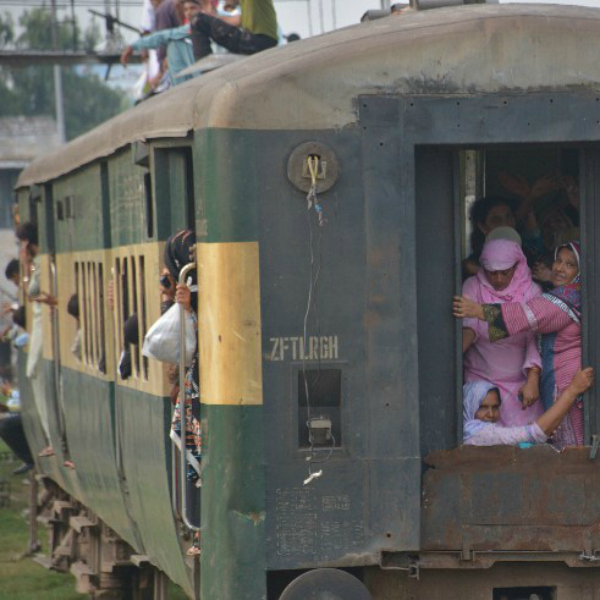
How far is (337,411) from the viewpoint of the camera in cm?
693

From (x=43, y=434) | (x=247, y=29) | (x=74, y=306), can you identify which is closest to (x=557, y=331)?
(x=74, y=306)

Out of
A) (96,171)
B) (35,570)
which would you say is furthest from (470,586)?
(35,570)

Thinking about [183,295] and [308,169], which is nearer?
[308,169]

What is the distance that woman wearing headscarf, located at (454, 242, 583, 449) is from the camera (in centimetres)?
715

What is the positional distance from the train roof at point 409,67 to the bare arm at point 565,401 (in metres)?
1.11

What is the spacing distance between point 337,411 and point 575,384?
0.93 m

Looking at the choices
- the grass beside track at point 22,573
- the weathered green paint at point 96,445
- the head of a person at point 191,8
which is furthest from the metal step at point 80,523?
the head of a person at point 191,8

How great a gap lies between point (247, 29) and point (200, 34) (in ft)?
1.41

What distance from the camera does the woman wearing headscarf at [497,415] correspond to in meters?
7.07

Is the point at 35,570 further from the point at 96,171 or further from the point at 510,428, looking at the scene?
the point at 510,428

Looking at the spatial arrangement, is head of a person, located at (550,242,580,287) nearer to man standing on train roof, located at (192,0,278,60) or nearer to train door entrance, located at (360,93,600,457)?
train door entrance, located at (360,93,600,457)

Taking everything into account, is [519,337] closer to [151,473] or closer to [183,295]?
[183,295]

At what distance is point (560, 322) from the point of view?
716 centimetres

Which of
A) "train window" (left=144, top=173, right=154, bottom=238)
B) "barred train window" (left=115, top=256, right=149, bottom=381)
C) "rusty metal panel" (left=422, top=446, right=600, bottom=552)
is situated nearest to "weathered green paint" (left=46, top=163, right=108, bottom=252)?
"barred train window" (left=115, top=256, right=149, bottom=381)
